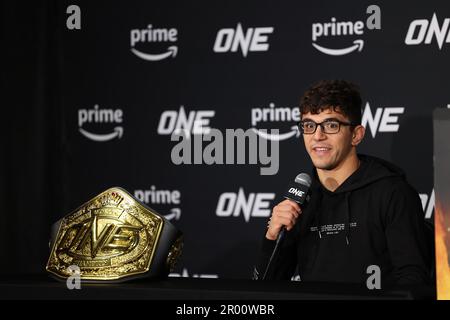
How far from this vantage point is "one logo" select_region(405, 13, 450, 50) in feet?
9.49

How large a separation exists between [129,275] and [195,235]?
1715 millimetres

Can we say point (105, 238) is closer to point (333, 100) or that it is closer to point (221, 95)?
point (333, 100)

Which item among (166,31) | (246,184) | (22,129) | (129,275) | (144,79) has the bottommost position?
(129,275)

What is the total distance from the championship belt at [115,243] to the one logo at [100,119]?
174 centimetres

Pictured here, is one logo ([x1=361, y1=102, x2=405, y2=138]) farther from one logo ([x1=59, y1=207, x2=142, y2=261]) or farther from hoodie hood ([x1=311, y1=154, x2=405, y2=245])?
one logo ([x1=59, y1=207, x2=142, y2=261])

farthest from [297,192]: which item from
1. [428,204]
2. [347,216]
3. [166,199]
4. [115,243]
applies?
[166,199]

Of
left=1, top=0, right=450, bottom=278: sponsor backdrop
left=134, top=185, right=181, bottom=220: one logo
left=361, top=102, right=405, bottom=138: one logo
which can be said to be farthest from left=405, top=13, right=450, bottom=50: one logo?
left=134, top=185, right=181, bottom=220: one logo

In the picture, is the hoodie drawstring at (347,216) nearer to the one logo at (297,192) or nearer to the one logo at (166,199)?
the one logo at (297,192)

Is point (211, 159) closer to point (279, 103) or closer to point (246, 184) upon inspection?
point (246, 184)

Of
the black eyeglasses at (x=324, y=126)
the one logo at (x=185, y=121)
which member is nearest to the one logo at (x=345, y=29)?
the one logo at (x=185, y=121)

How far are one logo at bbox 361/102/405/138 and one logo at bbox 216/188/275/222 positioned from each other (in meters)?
0.52

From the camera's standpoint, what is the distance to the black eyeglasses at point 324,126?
7.07 ft

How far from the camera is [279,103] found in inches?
122

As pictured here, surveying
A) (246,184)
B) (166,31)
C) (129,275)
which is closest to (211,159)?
(246,184)
